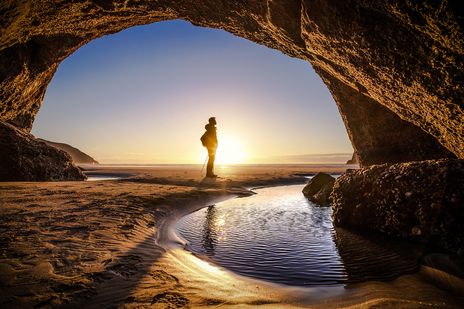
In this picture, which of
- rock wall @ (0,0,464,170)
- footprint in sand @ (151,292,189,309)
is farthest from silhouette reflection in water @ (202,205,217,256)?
rock wall @ (0,0,464,170)

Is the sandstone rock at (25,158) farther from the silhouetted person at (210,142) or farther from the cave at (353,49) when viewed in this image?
the silhouetted person at (210,142)

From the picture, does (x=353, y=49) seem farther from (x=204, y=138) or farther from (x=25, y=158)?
(x=204, y=138)

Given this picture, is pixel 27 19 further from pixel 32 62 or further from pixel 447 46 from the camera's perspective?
pixel 447 46

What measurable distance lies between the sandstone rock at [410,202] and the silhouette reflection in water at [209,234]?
9.18 ft

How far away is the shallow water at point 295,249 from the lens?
338cm

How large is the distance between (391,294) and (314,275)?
0.96 meters

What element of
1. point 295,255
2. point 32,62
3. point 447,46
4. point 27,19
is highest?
point 32,62

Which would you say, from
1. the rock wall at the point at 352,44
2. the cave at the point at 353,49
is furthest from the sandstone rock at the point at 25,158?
the rock wall at the point at 352,44

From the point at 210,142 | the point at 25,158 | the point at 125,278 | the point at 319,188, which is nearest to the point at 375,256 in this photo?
the point at 125,278

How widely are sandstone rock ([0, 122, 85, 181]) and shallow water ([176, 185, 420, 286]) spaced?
322 inches

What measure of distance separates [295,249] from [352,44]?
3.52 meters

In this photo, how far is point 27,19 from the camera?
436cm

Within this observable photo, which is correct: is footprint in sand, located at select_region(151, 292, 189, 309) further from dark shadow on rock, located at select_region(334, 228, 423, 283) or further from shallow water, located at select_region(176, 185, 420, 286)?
dark shadow on rock, located at select_region(334, 228, 423, 283)

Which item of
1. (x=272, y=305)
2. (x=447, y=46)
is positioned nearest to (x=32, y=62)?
(x=272, y=305)
